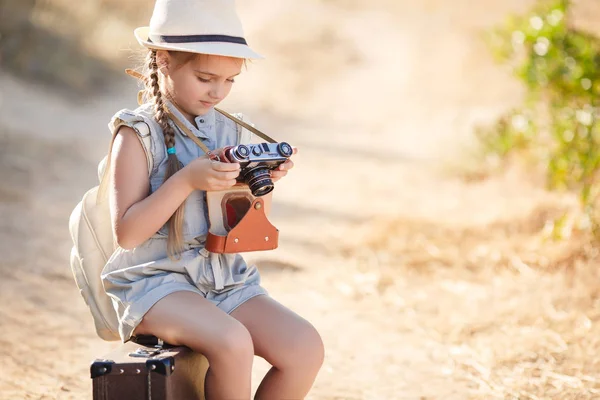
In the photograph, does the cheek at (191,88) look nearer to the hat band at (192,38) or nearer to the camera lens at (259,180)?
the hat band at (192,38)

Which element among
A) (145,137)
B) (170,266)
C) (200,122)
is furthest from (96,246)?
(200,122)

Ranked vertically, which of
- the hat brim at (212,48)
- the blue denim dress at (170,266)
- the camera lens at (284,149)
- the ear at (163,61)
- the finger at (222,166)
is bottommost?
the blue denim dress at (170,266)

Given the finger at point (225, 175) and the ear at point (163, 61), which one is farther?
the ear at point (163, 61)

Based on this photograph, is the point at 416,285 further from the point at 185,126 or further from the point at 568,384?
the point at 185,126

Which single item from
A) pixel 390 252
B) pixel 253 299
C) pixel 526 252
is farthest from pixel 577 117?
pixel 253 299

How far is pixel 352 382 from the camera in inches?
151

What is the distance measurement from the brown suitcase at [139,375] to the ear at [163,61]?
35.0 inches

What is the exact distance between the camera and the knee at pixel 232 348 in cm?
251

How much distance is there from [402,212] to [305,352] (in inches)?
178

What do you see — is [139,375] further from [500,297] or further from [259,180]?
[500,297]

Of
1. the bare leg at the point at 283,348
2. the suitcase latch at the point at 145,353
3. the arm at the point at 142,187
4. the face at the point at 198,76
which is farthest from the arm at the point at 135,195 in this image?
the bare leg at the point at 283,348

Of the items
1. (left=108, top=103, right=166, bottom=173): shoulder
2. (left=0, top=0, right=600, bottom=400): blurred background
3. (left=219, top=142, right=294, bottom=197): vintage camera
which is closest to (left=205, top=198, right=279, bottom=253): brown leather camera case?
(left=219, top=142, right=294, bottom=197): vintage camera

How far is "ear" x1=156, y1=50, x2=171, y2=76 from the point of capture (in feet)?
8.97

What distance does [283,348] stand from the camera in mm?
2684
